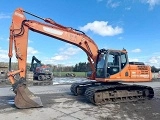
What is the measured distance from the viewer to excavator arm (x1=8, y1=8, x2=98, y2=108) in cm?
968

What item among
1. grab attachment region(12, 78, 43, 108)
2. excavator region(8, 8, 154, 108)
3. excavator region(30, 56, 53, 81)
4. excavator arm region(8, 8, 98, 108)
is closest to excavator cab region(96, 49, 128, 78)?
excavator region(8, 8, 154, 108)

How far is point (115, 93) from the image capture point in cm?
1142

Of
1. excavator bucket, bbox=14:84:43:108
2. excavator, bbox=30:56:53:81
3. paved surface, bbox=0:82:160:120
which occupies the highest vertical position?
excavator, bbox=30:56:53:81

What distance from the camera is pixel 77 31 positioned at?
12352 mm

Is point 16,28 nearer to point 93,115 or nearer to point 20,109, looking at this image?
point 20,109

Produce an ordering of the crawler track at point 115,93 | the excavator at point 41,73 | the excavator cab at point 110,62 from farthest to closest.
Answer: the excavator at point 41,73 → the excavator cab at point 110,62 → the crawler track at point 115,93

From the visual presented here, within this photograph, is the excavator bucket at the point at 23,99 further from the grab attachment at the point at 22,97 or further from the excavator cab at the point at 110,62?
the excavator cab at the point at 110,62

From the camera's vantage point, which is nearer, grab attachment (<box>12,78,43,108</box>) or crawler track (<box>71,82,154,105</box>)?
grab attachment (<box>12,78,43,108</box>)

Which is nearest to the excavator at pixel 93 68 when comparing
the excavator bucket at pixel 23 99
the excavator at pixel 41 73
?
the excavator bucket at pixel 23 99

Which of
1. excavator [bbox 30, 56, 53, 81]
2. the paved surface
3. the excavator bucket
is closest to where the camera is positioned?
the paved surface

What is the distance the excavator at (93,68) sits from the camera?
32.5 feet

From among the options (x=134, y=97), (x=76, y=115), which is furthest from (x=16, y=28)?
(x=134, y=97)

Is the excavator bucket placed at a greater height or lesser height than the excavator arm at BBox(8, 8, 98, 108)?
lesser

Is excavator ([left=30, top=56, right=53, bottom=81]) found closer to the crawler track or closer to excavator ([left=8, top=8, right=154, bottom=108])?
excavator ([left=8, top=8, right=154, bottom=108])
